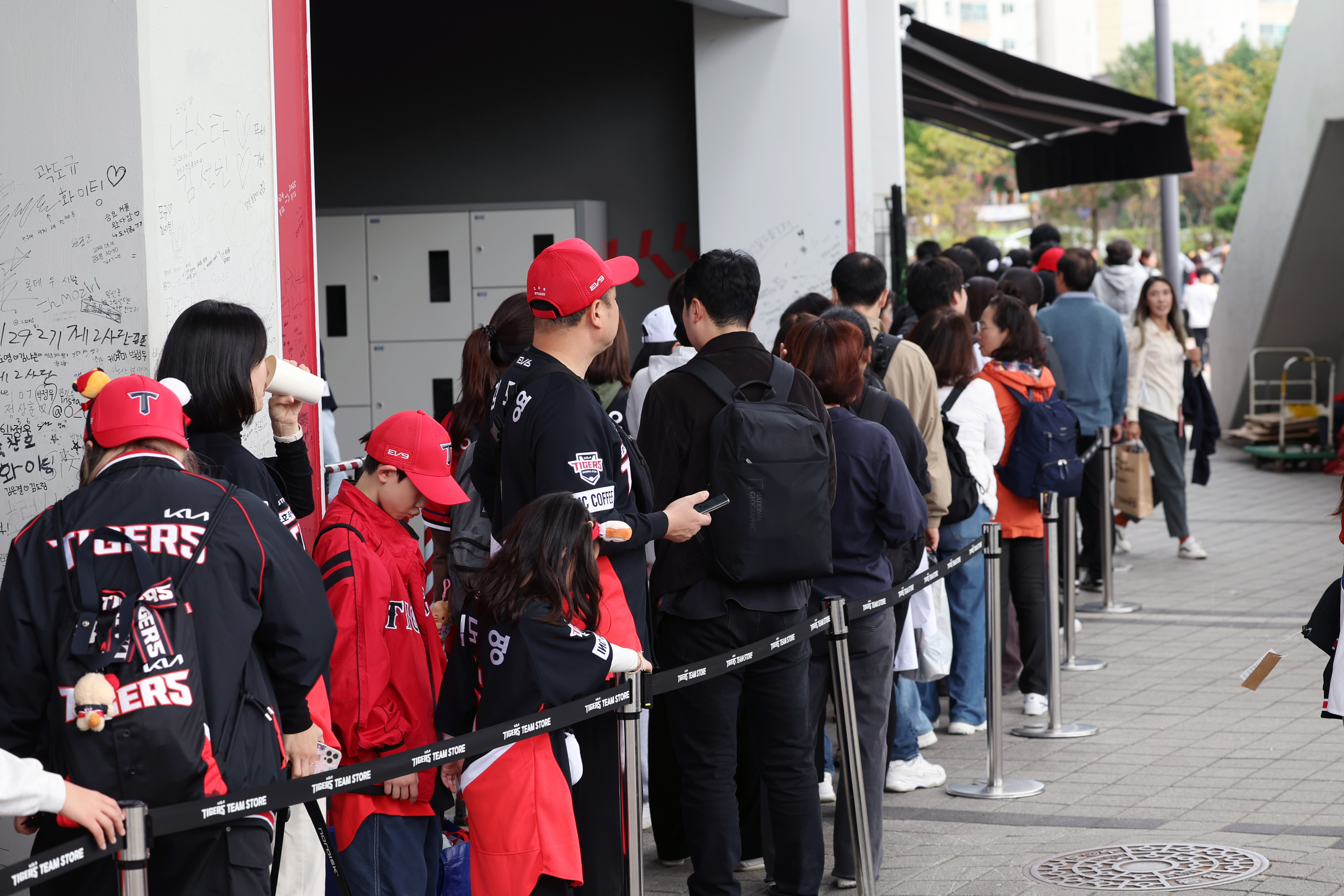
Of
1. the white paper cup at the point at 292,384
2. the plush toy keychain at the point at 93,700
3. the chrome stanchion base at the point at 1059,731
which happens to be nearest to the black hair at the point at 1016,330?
the chrome stanchion base at the point at 1059,731

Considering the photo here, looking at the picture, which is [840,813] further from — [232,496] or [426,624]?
[232,496]

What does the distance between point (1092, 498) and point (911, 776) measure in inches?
153

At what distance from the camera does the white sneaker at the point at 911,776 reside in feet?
19.9

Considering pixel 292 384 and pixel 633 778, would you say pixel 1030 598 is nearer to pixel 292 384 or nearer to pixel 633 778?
pixel 633 778

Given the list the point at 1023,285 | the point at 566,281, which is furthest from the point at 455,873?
the point at 1023,285

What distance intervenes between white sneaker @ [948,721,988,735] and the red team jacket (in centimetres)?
353

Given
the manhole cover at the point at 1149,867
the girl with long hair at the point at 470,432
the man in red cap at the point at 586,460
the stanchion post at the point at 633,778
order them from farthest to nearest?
the girl with long hair at the point at 470,432 → the manhole cover at the point at 1149,867 → the man in red cap at the point at 586,460 → the stanchion post at the point at 633,778

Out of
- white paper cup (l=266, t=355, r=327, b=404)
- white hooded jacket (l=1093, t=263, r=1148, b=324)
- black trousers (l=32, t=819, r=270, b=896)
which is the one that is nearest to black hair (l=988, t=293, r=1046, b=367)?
white paper cup (l=266, t=355, r=327, b=404)

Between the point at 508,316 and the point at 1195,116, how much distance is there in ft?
161

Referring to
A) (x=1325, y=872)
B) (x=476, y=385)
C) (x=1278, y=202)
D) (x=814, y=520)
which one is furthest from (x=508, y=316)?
(x=1278, y=202)

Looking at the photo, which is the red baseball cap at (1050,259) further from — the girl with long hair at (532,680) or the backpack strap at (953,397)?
the girl with long hair at (532,680)

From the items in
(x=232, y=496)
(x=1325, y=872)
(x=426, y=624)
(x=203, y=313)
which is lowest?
(x=1325, y=872)

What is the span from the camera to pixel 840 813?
498cm

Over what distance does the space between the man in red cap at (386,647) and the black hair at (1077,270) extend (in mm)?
6165
